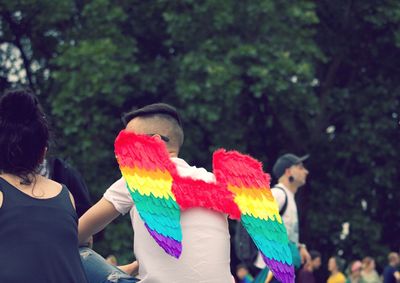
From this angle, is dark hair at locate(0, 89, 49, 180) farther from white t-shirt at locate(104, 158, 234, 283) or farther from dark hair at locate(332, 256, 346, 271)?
dark hair at locate(332, 256, 346, 271)

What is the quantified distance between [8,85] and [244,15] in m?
5.43

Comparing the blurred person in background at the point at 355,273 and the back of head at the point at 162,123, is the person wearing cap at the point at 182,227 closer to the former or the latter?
the back of head at the point at 162,123

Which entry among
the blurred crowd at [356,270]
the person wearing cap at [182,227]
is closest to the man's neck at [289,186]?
the person wearing cap at [182,227]

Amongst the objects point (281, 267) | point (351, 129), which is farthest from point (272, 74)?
point (281, 267)

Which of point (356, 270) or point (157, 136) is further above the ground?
point (157, 136)

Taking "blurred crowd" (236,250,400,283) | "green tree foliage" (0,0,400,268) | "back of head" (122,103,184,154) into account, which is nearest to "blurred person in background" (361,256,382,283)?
"blurred crowd" (236,250,400,283)

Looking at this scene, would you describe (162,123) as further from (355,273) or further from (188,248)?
(355,273)

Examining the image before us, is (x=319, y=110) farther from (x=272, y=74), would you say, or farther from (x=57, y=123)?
(x=57, y=123)

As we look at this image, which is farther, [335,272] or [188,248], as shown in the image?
[335,272]

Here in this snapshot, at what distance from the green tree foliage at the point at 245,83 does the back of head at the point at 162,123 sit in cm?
1364

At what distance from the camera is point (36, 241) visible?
4125mm

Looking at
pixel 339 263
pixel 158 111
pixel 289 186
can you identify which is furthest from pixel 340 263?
pixel 158 111

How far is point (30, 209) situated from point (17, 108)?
Answer: 0.42 m

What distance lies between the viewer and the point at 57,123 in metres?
19.6
